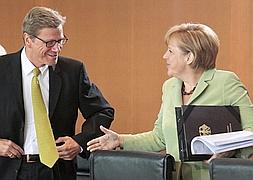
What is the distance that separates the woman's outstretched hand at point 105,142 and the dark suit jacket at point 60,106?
0.08 m

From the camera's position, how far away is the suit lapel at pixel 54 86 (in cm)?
282

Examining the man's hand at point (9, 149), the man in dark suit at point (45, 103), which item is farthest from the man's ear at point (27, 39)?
the man's hand at point (9, 149)

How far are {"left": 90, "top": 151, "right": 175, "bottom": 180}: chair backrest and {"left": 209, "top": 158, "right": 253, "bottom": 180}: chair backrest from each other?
0.71 ft

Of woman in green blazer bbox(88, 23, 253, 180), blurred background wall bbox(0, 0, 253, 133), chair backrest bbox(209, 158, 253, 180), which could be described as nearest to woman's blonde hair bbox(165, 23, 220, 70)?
woman in green blazer bbox(88, 23, 253, 180)

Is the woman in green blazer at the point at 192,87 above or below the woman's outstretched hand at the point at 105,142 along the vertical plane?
above

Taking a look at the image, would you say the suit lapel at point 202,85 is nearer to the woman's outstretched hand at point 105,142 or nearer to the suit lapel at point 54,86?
the woman's outstretched hand at point 105,142

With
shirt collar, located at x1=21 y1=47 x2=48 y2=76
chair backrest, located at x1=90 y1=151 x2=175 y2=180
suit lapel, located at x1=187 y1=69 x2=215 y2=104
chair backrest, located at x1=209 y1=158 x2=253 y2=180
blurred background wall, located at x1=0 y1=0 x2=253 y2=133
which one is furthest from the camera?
blurred background wall, located at x1=0 y1=0 x2=253 y2=133

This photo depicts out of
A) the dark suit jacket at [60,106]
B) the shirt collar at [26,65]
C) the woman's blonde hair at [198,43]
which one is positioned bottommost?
the dark suit jacket at [60,106]

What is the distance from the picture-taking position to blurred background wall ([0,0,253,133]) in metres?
5.23

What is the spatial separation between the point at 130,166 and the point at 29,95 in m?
0.83

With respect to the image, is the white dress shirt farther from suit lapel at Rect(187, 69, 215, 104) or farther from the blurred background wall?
the blurred background wall

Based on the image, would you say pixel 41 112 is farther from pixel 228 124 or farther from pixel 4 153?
pixel 228 124

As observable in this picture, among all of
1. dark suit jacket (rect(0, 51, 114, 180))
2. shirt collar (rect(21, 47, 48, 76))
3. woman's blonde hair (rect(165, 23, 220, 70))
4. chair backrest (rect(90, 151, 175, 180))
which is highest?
woman's blonde hair (rect(165, 23, 220, 70))

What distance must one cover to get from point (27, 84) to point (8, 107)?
15cm
